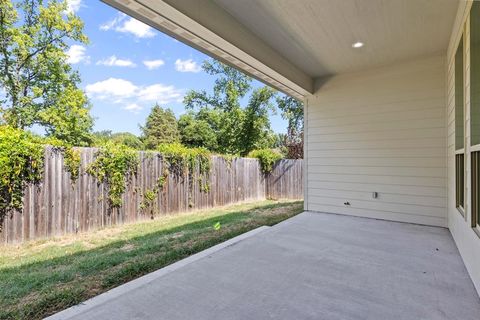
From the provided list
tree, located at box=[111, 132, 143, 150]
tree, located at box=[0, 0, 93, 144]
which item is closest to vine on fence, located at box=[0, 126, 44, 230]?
tree, located at box=[0, 0, 93, 144]

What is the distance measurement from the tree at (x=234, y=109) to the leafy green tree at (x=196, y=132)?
29 cm

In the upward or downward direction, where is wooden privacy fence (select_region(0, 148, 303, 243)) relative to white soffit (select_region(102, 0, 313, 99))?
downward

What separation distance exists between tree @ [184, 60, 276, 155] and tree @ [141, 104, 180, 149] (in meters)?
4.16

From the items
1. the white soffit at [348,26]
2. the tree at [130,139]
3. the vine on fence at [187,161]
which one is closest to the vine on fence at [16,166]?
the vine on fence at [187,161]

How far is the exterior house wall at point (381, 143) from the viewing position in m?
4.08

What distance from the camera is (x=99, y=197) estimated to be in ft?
15.5

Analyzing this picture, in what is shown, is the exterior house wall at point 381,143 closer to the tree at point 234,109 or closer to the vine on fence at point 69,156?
the vine on fence at point 69,156

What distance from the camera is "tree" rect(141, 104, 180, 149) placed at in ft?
63.5

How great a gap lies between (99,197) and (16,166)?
134 cm

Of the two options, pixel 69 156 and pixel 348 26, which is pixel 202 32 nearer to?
pixel 348 26

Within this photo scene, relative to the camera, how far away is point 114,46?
15703 millimetres

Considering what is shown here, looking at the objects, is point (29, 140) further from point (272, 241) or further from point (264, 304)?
point (264, 304)

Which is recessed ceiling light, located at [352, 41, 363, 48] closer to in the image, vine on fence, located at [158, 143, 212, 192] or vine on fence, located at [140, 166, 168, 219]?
vine on fence, located at [158, 143, 212, 192]

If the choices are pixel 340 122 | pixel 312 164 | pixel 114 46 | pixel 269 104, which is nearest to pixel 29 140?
pixel 312 164
